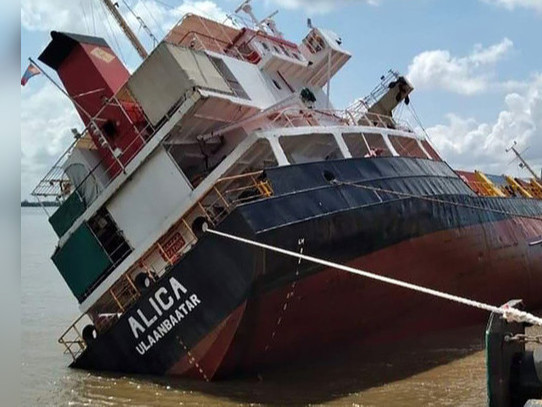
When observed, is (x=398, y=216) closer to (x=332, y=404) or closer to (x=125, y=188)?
(x=332, y=404)

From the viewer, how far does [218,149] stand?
1213 centimetres

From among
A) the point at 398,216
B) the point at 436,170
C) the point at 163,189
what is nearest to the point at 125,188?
the point at 163,189

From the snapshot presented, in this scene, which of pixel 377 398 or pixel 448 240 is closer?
pixel 377 398

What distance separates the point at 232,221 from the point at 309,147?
3975 mm

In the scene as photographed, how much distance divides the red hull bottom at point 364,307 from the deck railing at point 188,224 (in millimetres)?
1494

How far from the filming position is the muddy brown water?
880cm

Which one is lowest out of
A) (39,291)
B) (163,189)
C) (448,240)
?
(448,240)

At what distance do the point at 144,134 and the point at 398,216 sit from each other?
15.7 feet

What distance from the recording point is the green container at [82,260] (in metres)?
11.3

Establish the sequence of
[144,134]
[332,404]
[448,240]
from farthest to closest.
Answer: [448,240], [144,134], [332,404]

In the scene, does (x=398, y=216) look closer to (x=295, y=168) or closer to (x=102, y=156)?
(x=295, y=168)

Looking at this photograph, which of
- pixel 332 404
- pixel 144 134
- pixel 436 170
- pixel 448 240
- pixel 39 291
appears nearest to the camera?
pixel 332 404

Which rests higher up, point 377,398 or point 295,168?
point 295,168

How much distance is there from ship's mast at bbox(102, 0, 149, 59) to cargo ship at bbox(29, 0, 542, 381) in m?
1.20
